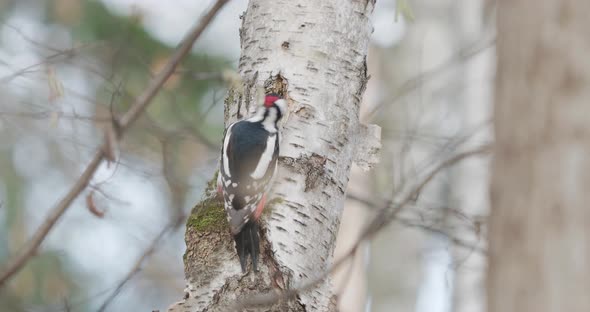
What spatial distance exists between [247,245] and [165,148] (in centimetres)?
130

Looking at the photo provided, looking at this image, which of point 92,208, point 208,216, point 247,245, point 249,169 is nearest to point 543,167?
point 247,245

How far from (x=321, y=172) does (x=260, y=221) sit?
256 mm

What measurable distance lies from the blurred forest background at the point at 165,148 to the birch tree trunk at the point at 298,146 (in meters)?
0.26

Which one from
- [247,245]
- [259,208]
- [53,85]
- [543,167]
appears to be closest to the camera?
[543,167]

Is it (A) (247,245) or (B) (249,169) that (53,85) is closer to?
(B) (249,169)

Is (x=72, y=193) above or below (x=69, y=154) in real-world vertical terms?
below

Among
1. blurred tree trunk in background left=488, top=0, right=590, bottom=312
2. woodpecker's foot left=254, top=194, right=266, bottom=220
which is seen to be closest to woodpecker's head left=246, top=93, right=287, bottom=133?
woodpecker's foot left=254, top=194, right=266, bottom=220

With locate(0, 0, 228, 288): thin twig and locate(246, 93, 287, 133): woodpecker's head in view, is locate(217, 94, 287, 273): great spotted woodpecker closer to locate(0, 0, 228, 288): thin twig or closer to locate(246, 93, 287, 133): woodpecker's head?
locate(246, 93, 287, 133): woodpecker's head

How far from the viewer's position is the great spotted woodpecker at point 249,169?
8.90 feet

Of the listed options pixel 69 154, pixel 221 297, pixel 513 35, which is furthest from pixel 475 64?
pixel 513 35

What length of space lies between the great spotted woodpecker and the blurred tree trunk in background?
1260 millimetres

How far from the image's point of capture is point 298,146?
9.53 ft

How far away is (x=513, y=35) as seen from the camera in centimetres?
155

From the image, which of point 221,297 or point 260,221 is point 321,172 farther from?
point 221,297
